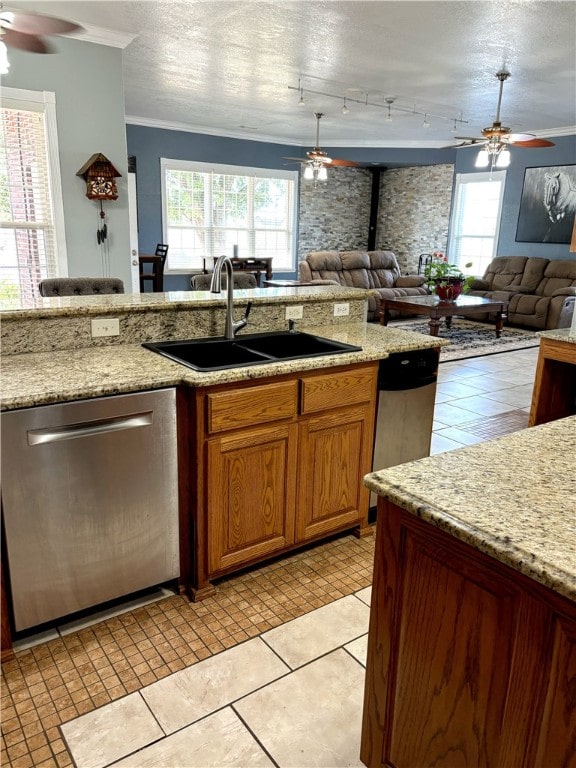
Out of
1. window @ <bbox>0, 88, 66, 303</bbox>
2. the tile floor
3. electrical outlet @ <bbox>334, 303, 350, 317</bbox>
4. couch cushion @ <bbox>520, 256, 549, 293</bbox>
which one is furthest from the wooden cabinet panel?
couch cushion @ <bbox>520, 256, 549, 293</bbox>

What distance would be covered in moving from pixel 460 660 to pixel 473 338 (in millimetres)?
7063

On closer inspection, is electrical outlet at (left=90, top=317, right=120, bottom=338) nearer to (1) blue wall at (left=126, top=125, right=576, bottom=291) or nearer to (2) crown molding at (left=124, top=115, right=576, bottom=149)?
(1) blue wall at (left=126, top=125, right=576, bottom=291)

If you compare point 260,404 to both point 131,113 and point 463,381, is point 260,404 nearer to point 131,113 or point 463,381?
point 463,381

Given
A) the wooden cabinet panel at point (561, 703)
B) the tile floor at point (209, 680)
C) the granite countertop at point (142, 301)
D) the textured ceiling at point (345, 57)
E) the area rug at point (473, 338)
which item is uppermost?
the textured ceiling at point (345, 57)

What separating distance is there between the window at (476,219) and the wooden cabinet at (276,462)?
8194 millimetres

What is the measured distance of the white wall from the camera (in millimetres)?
4102

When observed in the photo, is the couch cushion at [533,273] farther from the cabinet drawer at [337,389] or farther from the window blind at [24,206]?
the cabinet drawer at [337,389]

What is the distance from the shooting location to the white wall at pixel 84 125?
4102mm

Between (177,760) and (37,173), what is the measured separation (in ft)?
13.6

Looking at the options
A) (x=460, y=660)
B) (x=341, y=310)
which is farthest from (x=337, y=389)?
(x=460, y=660)

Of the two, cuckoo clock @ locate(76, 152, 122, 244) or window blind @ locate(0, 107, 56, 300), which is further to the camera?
cuckoo clock @ locate(76, 152, 122, 244)

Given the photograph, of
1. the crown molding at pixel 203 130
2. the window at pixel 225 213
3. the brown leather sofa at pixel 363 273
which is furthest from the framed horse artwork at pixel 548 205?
the crown molding at pixel 203 130

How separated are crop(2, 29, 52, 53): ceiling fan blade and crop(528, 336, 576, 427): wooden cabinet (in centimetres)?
327

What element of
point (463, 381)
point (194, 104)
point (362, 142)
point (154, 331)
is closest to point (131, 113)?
point (194, 104)
